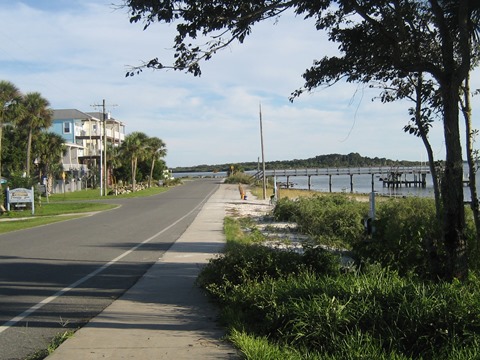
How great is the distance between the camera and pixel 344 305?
5.31 m

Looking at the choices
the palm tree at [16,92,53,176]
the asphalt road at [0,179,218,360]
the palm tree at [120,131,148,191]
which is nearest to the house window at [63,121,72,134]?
the palm tree at [120,131,148,191]

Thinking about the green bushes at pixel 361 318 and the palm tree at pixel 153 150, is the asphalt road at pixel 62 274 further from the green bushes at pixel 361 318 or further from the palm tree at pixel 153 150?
the palm tree at pixel 153 150

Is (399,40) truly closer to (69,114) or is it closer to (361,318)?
(361,318)

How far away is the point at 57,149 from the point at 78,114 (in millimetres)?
24479

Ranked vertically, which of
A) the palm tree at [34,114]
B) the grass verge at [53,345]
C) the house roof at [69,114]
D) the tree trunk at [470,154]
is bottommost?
the grass verge at [53,345]

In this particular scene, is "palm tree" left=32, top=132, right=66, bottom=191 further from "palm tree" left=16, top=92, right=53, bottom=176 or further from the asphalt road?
the asphalt road

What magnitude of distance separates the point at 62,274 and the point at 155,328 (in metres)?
5.00

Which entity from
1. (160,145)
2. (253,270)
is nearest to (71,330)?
(253,270)

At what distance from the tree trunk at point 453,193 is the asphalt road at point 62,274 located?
15.5 ft

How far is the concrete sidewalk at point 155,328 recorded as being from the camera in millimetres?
5262

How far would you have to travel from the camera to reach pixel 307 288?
19.8 feet

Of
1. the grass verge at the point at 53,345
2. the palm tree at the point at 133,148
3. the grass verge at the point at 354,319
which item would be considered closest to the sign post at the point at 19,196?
the grass verge at the point at 53,345

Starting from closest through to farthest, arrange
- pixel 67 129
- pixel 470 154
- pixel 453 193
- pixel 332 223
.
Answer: pixel 453 193 → pixel 470 154 → pixel 332 223 → pixel 67 129

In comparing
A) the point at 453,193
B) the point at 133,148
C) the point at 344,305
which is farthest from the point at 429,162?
the point at 133,148
